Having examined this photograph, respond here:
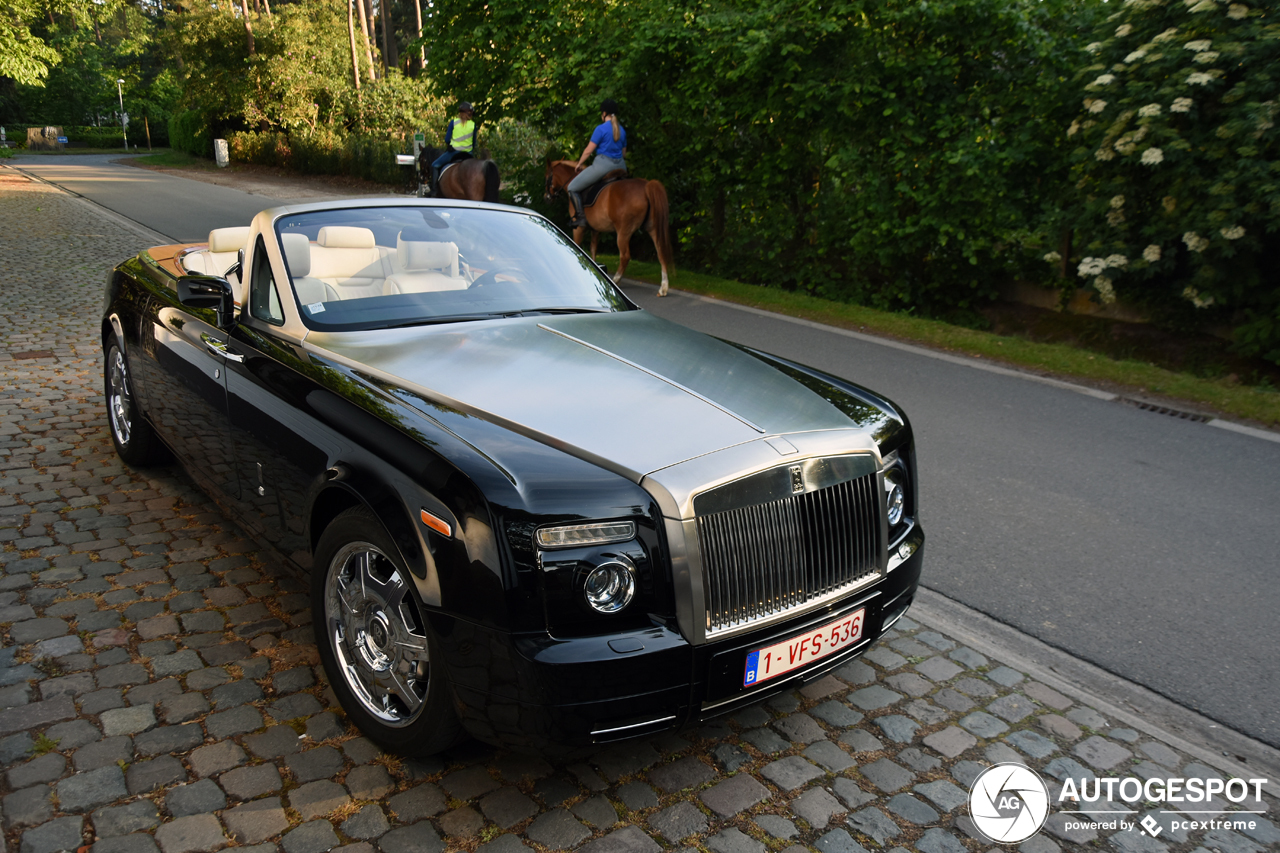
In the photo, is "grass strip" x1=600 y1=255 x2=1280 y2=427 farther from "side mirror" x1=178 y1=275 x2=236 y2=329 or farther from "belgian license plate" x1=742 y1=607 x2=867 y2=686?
"side mirror" x1=178 y1=275 x2=236 y2=329

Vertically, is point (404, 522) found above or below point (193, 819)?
above

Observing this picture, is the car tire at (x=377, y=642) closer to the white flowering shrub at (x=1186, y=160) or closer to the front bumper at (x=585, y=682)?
the front bumper at (x=585, y=682)

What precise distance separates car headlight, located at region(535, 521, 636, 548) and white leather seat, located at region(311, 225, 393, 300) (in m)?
1.95

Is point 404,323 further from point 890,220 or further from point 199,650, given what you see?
point 890,220

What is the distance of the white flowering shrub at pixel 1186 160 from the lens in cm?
856

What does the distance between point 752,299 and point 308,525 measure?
9.91 m

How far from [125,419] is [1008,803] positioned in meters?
5.34

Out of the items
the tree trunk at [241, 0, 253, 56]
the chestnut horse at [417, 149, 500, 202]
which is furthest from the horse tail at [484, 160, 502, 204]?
the tree trunk at [241, 0, 253, 56]

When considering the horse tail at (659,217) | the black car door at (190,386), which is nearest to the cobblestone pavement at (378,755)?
the black car door at (190,386)

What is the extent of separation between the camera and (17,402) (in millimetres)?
7082

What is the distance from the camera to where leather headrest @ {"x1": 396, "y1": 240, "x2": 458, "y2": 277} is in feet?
14.4

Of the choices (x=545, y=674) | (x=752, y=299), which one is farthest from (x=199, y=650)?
(x=752, y=299)

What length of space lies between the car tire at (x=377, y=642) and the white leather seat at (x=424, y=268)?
138 centimetres

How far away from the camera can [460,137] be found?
1792 cm
